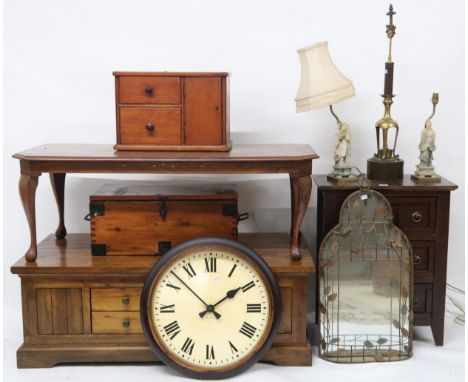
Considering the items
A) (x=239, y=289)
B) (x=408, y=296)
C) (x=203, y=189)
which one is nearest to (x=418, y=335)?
(x=408, y=296)

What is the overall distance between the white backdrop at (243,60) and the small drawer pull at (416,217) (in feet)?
1.76

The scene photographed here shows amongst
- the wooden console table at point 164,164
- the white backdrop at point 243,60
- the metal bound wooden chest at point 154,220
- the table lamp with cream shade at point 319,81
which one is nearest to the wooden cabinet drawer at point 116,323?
the metal bound wooden chest at point 154,220

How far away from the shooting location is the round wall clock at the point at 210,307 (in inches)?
116

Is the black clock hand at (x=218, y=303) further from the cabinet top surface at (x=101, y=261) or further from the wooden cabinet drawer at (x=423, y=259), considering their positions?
the wooden cabinet drawer at (x=423, y=259)

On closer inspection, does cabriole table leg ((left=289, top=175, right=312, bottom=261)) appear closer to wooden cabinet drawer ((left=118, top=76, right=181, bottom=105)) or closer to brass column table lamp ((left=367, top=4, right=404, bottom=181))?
brass column table lamp ((left=367, top=4, right=404, bottom=181))

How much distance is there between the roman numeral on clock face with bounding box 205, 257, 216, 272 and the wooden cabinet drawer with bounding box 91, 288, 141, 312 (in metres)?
0.32

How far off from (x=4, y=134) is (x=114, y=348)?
130 centimetres

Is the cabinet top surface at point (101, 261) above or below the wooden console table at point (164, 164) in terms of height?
below

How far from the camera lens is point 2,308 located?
12.3 ft

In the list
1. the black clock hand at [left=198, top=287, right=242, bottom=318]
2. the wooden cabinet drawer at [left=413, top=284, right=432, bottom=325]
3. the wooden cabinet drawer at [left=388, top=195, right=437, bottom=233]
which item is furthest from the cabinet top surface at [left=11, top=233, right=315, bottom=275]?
the wooden cabinet drawer at [left=413, top=284, right=432, bottom=325]

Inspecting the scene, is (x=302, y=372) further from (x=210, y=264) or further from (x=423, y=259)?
(x=423, y=259)

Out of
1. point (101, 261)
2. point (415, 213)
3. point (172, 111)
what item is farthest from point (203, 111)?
point (415, 213)

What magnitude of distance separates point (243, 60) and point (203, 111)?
0.62m

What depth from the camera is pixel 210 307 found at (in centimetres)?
295
